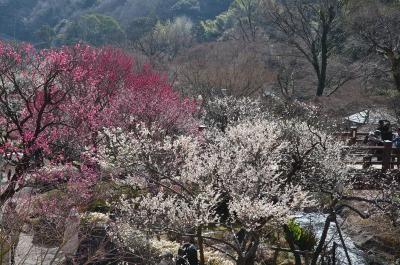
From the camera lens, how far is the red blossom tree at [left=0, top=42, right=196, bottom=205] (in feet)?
42.9

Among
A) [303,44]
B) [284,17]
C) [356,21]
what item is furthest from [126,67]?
[303,44]

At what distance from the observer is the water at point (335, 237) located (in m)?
12.2

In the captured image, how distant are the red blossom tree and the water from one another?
608cm

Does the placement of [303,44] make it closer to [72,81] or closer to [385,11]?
[385,11]

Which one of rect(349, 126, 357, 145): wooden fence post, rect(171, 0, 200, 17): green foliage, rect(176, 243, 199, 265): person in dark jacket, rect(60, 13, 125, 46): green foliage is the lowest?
rect(176, 243, 199, 265): person in dark jacket

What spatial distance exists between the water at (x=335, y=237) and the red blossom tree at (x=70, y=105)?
19.9ft

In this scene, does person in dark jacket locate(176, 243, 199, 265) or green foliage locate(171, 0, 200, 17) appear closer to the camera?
person in dark jacket locate(176, 243, 199, 265)

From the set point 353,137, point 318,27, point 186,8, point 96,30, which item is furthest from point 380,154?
point 186,8

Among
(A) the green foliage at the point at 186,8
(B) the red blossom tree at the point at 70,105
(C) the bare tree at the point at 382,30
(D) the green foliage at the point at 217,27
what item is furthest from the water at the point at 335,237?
(A) the green foliage at the point at 186,8

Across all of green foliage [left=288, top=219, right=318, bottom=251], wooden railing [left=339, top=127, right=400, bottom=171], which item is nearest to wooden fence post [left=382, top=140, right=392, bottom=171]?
wooden railing [left=339, top=127, right=400, bottom=171]

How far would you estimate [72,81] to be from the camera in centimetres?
1609

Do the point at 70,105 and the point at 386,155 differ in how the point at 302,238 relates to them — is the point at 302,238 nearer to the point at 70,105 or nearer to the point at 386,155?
the point at 386,155

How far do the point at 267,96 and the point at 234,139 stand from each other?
48.6 ft

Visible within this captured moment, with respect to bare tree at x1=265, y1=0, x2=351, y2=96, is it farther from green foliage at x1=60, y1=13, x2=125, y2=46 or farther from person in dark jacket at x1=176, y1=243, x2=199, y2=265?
green foliage at x1=60, y1=13, x2=125, y2=46
